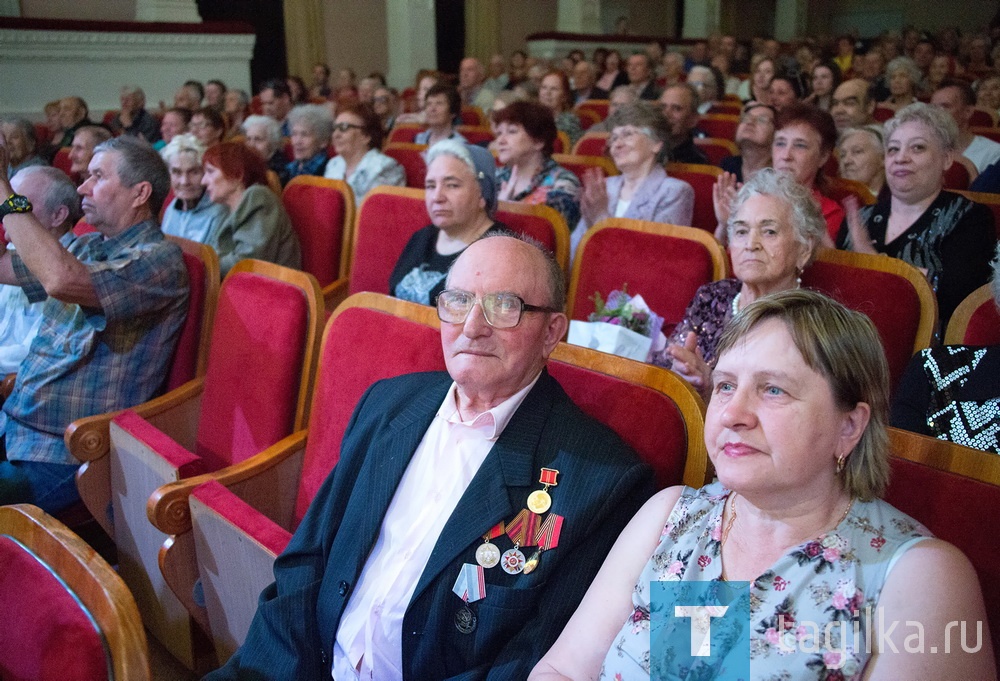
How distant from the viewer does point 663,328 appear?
2365 mm

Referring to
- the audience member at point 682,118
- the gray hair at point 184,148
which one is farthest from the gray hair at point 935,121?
the gray hair at point 184,148

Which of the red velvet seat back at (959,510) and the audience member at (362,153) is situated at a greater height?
the audience member at (362,153)

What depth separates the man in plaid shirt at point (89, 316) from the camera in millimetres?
2146

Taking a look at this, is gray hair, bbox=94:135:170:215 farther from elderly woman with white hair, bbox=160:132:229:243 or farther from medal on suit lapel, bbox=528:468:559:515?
medal on suit lapel, bbox=528:468:559:515

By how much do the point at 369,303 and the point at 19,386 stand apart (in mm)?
1098

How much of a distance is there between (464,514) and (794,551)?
50cm

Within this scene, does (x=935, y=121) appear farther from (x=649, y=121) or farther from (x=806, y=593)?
(x=806, y=593)

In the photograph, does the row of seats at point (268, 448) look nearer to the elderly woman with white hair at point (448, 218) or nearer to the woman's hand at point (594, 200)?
the elderly woman with white hair at point (448, 218)

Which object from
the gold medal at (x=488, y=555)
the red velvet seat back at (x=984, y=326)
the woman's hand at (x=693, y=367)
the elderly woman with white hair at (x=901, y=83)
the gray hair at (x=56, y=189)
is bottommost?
the gold medal at (x=488, y=555)

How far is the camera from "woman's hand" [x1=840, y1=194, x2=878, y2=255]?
2.56 meters

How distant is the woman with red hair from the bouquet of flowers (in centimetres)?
143

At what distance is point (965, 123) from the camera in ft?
14.0

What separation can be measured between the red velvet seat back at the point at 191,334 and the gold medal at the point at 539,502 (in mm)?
1395

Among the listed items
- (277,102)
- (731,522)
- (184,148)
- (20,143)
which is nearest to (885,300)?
(731,522)
